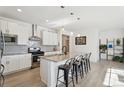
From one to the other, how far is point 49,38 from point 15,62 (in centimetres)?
307

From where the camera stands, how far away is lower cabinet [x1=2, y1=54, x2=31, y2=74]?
4.36 m

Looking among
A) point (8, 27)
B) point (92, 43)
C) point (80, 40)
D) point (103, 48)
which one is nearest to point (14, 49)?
point (8, 27)

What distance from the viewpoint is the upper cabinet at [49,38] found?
689 centimetres

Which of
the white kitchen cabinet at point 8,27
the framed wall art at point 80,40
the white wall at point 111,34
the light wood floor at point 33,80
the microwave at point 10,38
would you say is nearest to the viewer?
the light wood floor at point 33,80

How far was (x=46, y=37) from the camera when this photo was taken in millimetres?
7039

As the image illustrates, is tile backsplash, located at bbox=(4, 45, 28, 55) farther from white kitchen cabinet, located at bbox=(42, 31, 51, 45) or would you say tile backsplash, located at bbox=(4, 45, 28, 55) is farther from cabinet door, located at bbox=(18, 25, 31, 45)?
white kitchen cabinet, located at bbox=(42, 31, 51, 45)

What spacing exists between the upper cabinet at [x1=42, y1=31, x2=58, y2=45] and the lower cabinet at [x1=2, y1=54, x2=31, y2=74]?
1738 millimetres

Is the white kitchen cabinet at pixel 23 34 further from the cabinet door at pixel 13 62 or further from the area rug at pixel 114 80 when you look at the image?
the area rug at pixel 114 80

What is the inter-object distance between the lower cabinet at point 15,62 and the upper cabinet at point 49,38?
1738 millimetres

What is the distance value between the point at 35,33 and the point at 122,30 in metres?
6.83

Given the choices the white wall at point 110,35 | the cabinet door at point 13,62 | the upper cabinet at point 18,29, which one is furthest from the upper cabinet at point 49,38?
the white wall at point 110,35

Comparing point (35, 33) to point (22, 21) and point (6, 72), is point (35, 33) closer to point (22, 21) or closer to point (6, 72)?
point (22, 21)
